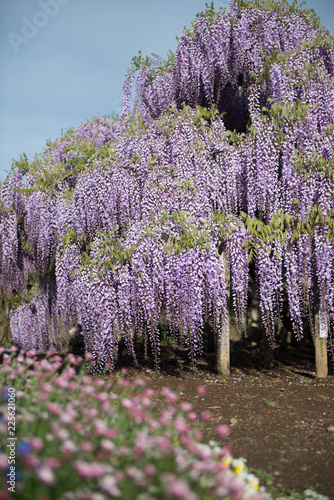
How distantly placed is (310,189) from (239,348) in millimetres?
6462

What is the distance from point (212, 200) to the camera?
8.61m

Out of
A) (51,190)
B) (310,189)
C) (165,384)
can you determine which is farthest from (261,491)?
(51,190)

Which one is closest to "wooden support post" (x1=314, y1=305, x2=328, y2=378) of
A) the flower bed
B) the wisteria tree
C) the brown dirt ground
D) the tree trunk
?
the wisteria tree

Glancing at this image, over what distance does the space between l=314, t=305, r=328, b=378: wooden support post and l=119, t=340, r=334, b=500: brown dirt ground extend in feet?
0.73

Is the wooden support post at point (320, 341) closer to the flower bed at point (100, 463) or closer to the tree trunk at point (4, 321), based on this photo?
the flower bed at point (100, 463)

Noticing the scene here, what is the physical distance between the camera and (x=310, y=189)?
8102mm

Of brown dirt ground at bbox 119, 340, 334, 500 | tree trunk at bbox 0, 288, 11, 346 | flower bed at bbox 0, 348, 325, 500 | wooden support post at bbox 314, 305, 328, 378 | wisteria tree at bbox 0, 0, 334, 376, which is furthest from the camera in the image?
tree trunk at bbox 0, 288, 11, 346

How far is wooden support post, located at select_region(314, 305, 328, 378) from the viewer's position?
8609 mm

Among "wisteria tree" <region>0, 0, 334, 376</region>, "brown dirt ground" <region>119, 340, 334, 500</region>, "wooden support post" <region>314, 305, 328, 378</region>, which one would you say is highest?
"wisteria tree" <region>0, 0, 334, 376</region>

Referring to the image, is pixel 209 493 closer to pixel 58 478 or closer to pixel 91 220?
pixel 58 478

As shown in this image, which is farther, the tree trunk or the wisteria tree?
the tree trunk

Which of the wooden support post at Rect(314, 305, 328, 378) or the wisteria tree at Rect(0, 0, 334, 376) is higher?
the wisteria tree at Rect(0, 0, 334, 376)

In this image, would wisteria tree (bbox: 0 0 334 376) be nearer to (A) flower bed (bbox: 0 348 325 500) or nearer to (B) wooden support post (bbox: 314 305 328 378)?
(B) wooden support post (bbox: 314 305 328 378)

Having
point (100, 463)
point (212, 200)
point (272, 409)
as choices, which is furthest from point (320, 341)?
point (100, 463)
